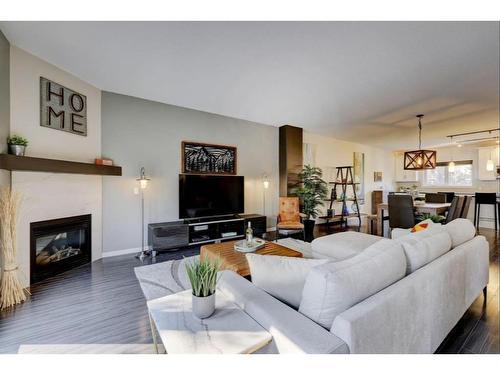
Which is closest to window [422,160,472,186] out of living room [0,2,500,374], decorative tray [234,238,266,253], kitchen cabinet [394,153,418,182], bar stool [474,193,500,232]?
kitchen cabinet [394,153,418,182]

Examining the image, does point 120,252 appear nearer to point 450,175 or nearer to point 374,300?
point 374,300

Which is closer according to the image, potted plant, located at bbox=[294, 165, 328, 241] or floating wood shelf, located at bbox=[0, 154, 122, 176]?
floating wood shelf, located at bbox=[0, 154, 122, 176]

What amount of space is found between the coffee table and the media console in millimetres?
1280

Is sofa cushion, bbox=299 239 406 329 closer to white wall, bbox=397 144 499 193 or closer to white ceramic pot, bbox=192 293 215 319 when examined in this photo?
white ceramic pot, bbox=192 293 215 319

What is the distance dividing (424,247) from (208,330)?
1.42 meters

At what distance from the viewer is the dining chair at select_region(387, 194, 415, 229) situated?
4.16 m

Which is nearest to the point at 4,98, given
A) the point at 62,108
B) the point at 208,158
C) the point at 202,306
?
the point at 62,108

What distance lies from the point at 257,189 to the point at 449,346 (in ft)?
13.2

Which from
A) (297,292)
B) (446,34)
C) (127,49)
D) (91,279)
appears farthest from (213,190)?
(446,34)

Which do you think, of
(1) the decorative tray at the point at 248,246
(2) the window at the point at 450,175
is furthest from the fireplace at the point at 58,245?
(2) the window at the point at 450,175

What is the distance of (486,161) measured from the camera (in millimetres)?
6523

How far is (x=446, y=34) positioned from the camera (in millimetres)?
2125

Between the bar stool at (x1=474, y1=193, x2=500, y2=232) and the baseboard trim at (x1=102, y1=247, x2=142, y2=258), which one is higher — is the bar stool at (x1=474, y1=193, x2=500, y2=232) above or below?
above
